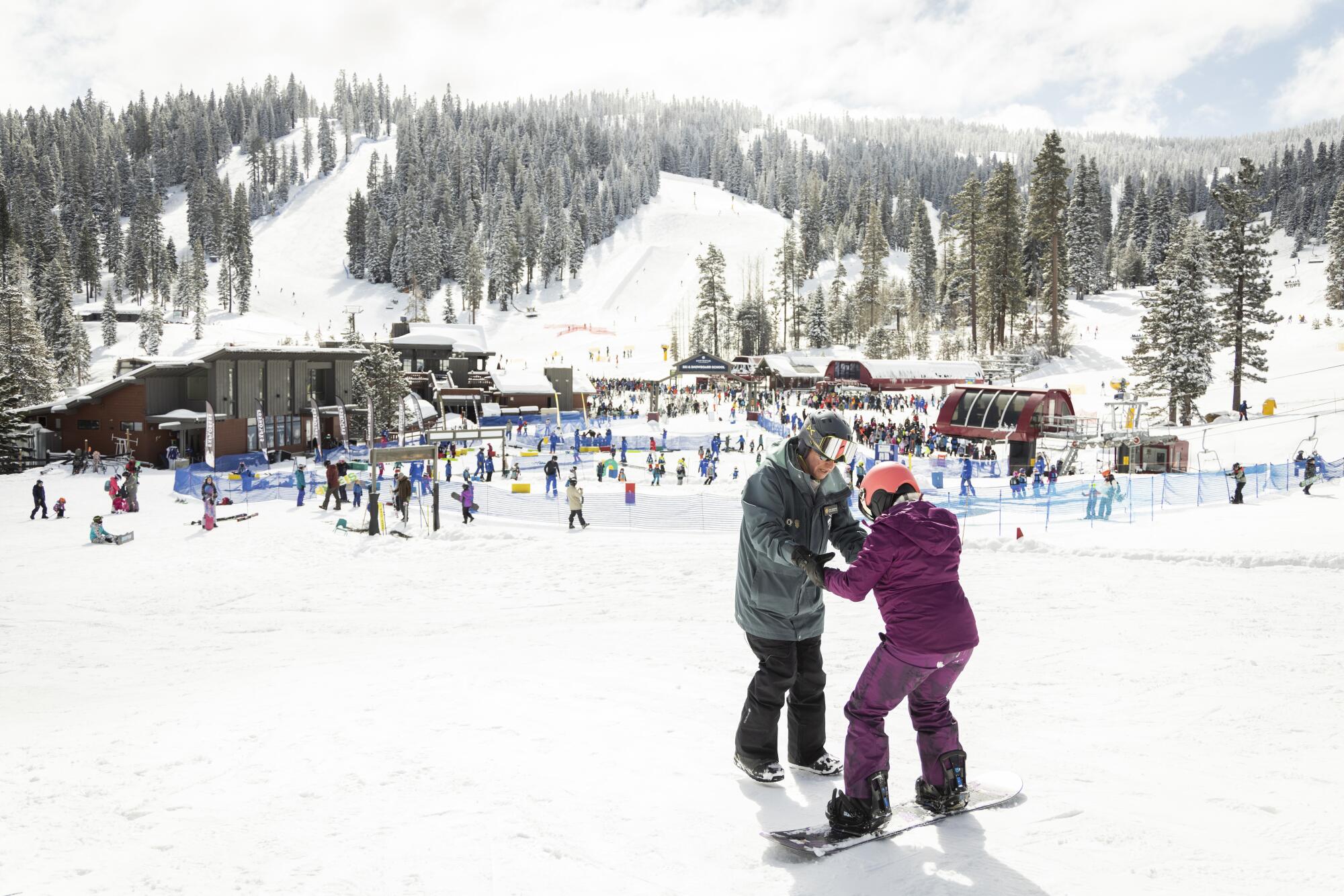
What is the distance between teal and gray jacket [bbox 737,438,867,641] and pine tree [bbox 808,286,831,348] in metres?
88.6

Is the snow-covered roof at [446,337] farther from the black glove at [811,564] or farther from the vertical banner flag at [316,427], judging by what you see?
the black glove at [811,564]

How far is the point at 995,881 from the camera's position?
120 inches

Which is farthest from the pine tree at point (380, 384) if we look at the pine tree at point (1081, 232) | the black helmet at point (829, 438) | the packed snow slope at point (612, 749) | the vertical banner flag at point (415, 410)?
the pine tree at point (1081, 232)

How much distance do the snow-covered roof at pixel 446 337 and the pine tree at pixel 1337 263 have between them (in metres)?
70.4

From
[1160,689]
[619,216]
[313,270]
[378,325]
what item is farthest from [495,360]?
[1160,689]

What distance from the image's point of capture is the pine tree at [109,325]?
88312 millimetres

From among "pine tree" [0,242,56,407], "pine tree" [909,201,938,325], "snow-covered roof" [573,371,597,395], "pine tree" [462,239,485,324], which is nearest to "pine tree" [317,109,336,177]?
"pine tree" [462,239,485,324]

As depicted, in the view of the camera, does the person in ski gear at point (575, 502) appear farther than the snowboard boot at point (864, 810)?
Yes

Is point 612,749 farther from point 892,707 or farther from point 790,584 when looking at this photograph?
point 892,707

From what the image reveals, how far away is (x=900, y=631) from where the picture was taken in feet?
11.5

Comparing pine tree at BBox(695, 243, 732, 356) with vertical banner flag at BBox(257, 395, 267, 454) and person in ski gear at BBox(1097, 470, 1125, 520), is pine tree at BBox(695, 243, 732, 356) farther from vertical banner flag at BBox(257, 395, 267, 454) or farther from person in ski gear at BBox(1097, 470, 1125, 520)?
person in ski gear at BBox(1097, 470, 1125, 520)

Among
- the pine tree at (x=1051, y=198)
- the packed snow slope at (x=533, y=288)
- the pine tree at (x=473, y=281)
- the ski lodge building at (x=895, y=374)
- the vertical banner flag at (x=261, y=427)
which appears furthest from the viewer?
the pine tree at (x=473, y=281)

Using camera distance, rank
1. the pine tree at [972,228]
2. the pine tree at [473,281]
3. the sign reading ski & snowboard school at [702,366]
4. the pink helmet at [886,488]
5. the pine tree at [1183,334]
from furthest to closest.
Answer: the pine tree at [473,281] < the sign reading ski & snowboard school at [702,366] < the pine tree at [972,228] < the pine tree at [1183,334] < the pink helmet at [886,488]

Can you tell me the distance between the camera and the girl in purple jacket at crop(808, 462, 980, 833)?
3.44 metres
